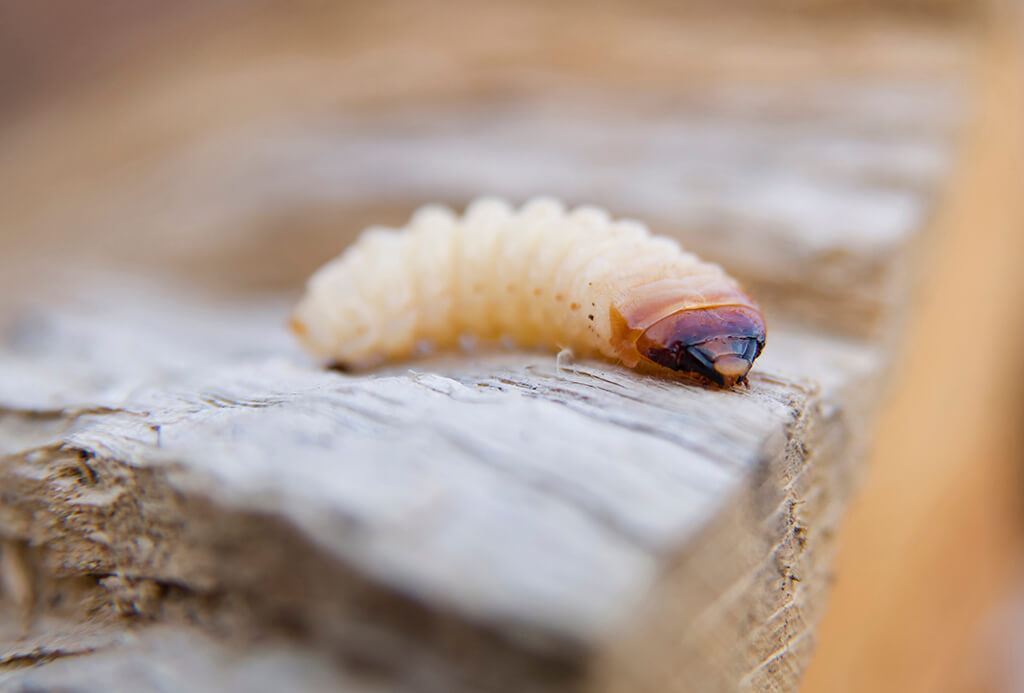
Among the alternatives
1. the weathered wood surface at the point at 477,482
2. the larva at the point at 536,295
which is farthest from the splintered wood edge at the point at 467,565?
the larva at the point at 536,295

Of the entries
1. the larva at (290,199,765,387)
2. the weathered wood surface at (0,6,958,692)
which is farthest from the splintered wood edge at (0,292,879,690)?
the larva at (290,199,765,387)

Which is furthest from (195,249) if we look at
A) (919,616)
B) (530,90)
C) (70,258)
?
(919,616)

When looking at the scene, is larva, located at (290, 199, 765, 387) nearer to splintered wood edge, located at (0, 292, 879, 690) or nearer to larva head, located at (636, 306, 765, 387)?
larva head, located at (636, 306, 765, 387)

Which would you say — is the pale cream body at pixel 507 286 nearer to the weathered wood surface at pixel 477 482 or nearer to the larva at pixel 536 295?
the larva at pixel 536 295

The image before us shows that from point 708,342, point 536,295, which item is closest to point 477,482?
point 708,342

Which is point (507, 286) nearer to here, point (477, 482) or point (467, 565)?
point (477, 482)

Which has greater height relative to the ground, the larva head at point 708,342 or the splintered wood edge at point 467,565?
the larva head at point 708,342
